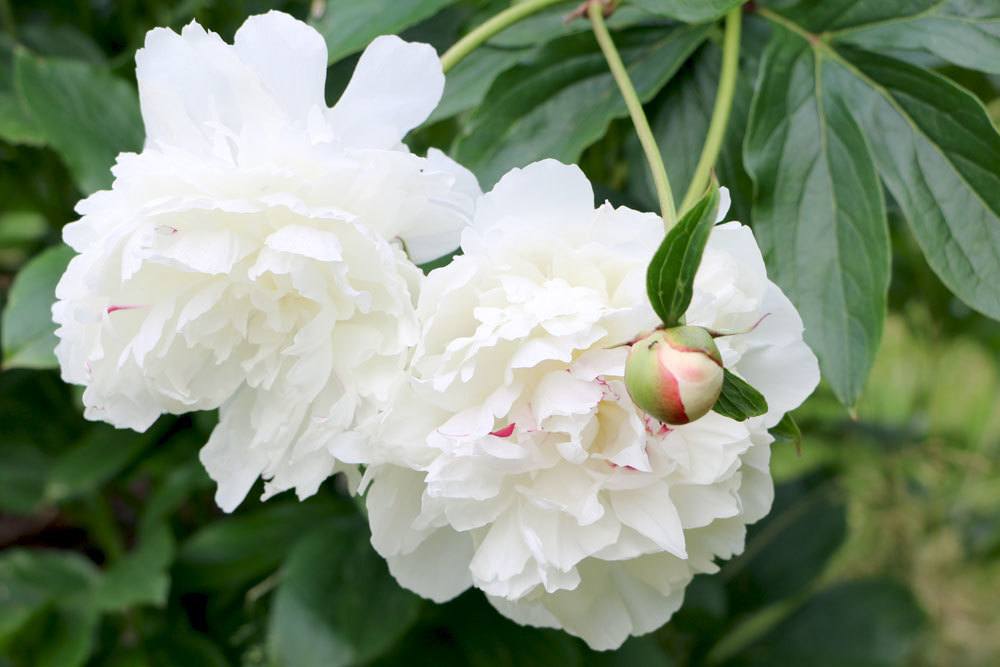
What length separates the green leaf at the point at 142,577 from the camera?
33.2 inches

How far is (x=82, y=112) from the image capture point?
0.74m

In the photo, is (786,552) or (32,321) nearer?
(32,321)

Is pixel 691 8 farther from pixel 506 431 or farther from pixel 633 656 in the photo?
pixel 633 656

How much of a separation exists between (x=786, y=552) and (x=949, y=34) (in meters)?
0.77

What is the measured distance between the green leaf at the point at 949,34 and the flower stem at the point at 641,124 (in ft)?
0.41

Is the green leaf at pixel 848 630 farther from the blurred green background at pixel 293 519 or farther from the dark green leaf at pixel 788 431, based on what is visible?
the dark green leaf at pixel 788 431

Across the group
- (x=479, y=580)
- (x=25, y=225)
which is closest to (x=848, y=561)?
(x=25, y=225)

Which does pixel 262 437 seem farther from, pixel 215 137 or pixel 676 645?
pixel 676 645

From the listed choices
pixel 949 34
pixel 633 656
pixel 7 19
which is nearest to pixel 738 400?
pixel 949 34

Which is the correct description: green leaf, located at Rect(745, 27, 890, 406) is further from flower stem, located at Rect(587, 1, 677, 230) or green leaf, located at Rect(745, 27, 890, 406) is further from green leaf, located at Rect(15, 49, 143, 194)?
green leaf, located at Rect(15, 49, 143, 194)

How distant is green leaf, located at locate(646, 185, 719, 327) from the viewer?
32 cm

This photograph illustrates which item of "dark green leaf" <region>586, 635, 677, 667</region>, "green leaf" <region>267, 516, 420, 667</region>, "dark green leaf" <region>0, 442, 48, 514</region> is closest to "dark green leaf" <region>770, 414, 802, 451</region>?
"green leaf" <region>267, 516, 420, 667</region>

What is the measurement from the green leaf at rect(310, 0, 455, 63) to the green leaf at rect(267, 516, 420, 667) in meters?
0.40

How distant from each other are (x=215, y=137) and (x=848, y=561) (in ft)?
4.39
